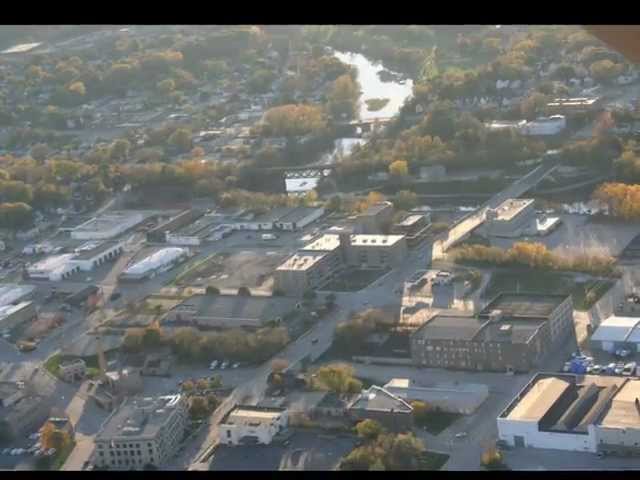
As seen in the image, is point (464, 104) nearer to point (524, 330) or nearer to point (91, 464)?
point (524, 330)

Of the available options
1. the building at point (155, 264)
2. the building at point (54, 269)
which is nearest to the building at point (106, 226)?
the building at point (54, 269)

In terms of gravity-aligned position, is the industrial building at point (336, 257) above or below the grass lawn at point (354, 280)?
above

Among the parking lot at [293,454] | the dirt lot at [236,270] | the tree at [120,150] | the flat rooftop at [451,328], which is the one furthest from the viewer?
the tree at [120,150]

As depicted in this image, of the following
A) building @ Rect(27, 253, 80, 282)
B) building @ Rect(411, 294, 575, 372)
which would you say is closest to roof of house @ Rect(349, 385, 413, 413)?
building @ Rect(411, 294, 575, 372)

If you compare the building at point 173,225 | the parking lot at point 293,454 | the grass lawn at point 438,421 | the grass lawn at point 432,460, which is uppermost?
the grass lawn at point 432,460

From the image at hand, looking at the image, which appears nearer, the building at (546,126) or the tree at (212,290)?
the tree at (212,290)

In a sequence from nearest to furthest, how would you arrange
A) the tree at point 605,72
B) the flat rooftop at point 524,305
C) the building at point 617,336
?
the building at point 617,336 < the flat rooftop at point 524,305 < the tree at point 605,72

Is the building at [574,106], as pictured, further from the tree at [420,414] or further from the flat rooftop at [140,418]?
the flat rooftop at [140,418]

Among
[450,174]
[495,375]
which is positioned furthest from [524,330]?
[450,174]
